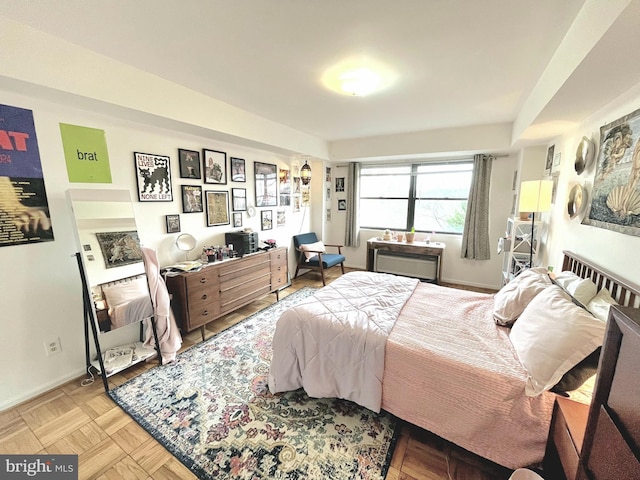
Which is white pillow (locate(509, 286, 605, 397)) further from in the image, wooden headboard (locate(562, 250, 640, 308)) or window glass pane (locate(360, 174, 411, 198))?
window glass pane (locate(360, 174, 411, 198))

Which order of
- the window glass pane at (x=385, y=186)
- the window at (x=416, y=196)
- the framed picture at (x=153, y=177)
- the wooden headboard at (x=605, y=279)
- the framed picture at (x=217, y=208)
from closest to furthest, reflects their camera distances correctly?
the wooden headboard at (x=605, y=279) → the framed picture at (x=153, y=177) → the framed picture at (x=217, y=208) → the window at (x=416, y=196) → the window glass pane at (x=385, y=186)

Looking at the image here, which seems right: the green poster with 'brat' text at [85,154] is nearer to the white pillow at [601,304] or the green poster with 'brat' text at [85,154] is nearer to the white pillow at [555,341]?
the white pillow at [555,341]

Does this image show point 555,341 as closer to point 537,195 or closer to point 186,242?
point 537,195

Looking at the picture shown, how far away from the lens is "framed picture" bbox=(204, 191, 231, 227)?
10.2ft

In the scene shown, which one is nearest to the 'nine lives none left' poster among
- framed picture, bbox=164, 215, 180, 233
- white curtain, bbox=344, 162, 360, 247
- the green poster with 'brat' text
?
the green poster with 'brat' text

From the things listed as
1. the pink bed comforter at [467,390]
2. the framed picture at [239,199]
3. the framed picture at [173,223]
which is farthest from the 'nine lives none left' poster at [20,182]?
the pink bed comforter at [467,390]

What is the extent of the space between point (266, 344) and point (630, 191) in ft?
9.36

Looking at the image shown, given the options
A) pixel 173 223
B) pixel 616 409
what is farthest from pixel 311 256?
pixel 616 409

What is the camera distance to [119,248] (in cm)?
213

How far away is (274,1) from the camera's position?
1305mm

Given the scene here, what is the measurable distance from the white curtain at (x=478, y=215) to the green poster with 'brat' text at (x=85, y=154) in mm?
4613

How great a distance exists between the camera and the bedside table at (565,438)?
1.00 meters

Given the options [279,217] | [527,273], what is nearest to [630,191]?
[527,273]

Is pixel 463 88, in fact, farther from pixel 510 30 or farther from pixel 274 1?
pixel 274 1
